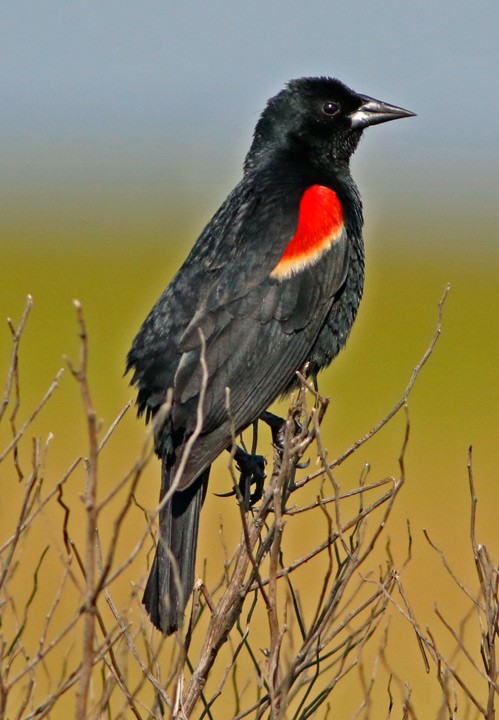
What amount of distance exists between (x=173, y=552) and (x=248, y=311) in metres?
0.89

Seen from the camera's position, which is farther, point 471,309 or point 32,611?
point 471,309

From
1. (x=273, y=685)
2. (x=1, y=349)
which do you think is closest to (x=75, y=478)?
(x=273, y=685)

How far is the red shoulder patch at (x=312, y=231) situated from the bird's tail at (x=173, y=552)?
0.84m

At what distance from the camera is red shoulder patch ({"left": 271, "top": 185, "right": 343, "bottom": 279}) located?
3.59m

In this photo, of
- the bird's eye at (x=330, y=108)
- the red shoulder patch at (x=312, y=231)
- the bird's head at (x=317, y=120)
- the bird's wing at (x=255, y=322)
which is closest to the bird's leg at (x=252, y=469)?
the bird's wing at (x=255, y=322)

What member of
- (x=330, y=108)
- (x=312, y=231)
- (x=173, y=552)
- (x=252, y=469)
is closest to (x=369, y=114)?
(x=330, y=108)

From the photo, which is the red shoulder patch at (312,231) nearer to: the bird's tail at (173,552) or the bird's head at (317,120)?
the bird's head at (317,120)

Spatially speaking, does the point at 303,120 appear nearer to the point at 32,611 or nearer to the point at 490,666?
the point at 490,666

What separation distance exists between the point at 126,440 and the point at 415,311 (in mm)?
14408

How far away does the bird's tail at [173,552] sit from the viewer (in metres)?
2.75

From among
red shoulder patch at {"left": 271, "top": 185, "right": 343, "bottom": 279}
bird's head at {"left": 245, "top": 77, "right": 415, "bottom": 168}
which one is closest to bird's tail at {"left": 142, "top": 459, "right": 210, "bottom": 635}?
red shoulder patch at {"left": 271, "top": 185, "right": 343, "bottom": 279}

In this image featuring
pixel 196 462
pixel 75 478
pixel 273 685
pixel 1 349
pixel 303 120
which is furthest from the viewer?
pixel 1 349

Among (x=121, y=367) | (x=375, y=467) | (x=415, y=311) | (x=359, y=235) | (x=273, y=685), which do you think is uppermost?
(x=415, y=311)

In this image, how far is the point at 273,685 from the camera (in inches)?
78.8
